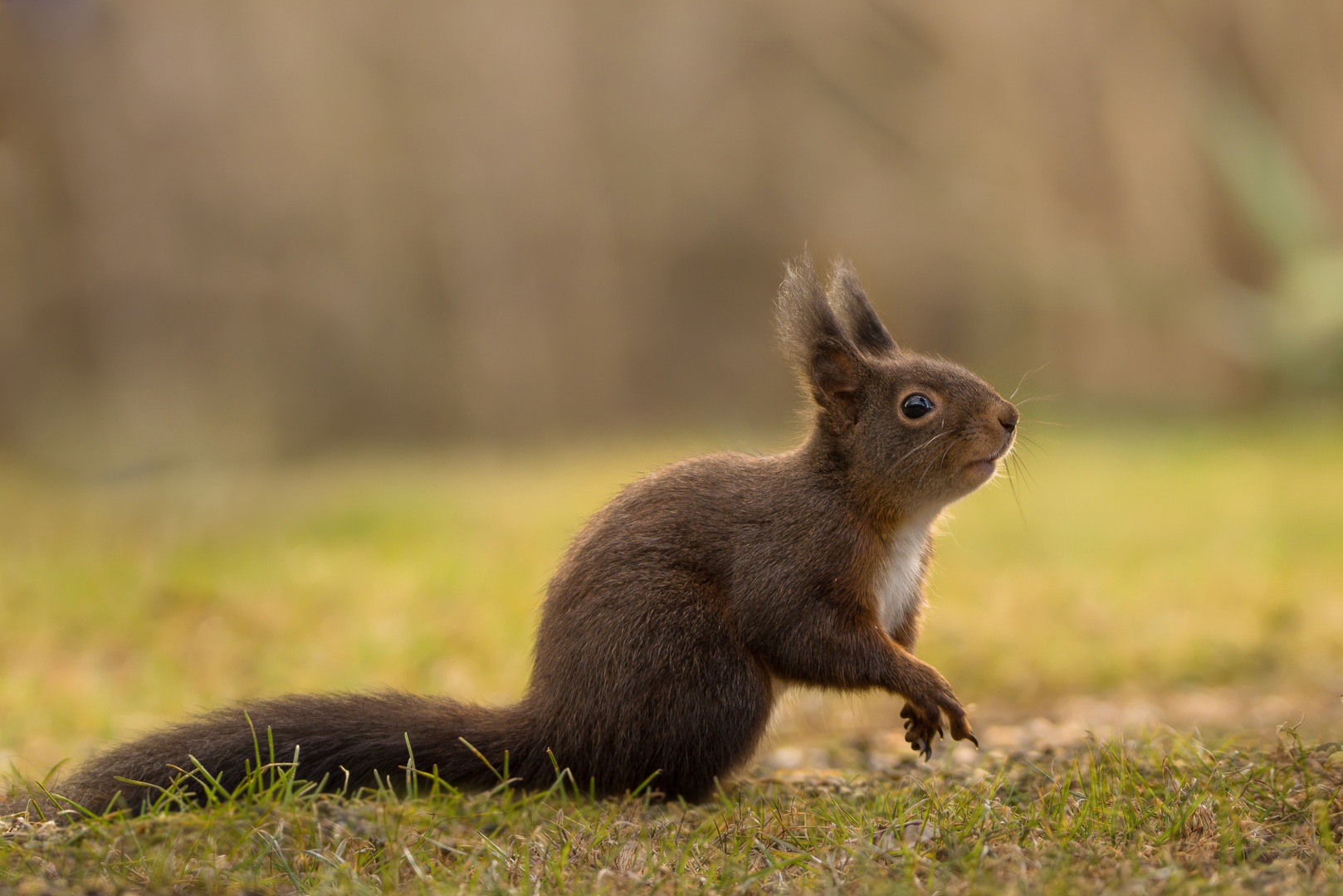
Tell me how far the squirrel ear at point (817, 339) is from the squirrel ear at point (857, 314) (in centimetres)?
19

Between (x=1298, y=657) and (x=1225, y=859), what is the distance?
11.6 ft

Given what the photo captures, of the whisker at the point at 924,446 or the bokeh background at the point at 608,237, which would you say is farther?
Answer: the bokeh background at the point at 608,237

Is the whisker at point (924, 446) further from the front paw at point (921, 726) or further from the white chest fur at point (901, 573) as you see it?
the front paw at point (921, 726)

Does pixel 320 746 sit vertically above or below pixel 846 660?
below

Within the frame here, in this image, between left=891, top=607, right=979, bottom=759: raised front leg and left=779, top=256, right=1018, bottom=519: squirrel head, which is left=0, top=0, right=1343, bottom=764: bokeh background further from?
left=779, top=256, right=1018, bottom=519: squirrel head

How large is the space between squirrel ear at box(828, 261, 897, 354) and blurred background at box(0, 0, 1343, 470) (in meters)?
9.49

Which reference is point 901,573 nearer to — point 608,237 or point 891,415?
point 891,415

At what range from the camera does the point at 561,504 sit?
380 inches

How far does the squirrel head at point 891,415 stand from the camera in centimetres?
353

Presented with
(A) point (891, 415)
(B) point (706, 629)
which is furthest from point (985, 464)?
(B) point (706, 629)

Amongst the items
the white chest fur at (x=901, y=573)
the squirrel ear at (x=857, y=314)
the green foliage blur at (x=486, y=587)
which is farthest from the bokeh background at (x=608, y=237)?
the white chest fur at (x=901, y=573)

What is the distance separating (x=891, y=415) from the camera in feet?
11.8

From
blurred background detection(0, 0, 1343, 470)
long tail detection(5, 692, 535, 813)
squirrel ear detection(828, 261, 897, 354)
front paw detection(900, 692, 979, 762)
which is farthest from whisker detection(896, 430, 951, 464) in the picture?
blurred background detection(0, 0, 1343, 470)

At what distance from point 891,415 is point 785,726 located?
2.00m
